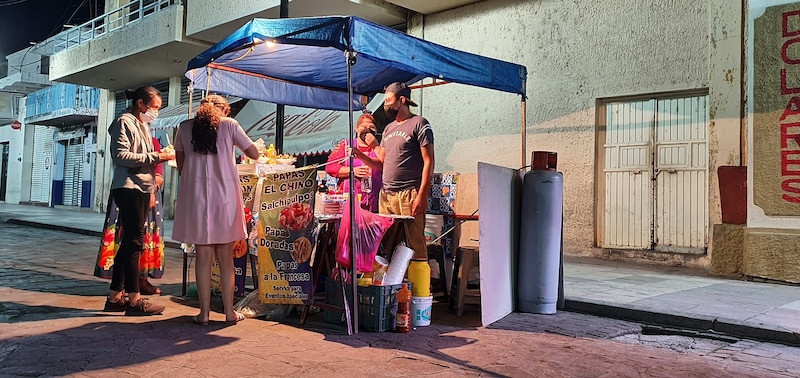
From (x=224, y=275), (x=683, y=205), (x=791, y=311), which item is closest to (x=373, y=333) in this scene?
(x=224, y=275)

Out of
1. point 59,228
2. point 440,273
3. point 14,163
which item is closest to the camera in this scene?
point 440,273

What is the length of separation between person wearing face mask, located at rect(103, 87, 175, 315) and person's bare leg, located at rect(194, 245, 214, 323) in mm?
584

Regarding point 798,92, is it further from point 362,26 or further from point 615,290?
point 362,26

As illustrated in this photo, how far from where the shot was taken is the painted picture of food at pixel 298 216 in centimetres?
509

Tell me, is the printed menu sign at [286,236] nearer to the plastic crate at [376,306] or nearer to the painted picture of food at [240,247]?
the plastic crate at [376,306]

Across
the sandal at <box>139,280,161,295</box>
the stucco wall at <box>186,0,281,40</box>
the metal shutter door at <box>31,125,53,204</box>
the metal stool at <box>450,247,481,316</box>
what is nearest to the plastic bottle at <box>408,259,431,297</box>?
the metal stool at <box>450,247,481,316</box>

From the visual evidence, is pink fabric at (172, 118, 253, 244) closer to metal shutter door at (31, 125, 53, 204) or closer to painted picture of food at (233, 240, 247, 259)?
painted picture of food at (233, 240, 247, 259)

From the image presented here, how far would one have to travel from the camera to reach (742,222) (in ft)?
26.0

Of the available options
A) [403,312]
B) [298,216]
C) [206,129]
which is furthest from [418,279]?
[206,129]

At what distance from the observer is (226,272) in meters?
4.98

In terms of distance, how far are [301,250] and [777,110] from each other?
6.16m

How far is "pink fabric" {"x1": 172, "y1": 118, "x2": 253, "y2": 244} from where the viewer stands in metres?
4.83

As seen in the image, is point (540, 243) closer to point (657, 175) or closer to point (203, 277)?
point (203, 277)

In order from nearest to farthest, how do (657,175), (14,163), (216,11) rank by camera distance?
(657,175), (216,11), (14,163)
